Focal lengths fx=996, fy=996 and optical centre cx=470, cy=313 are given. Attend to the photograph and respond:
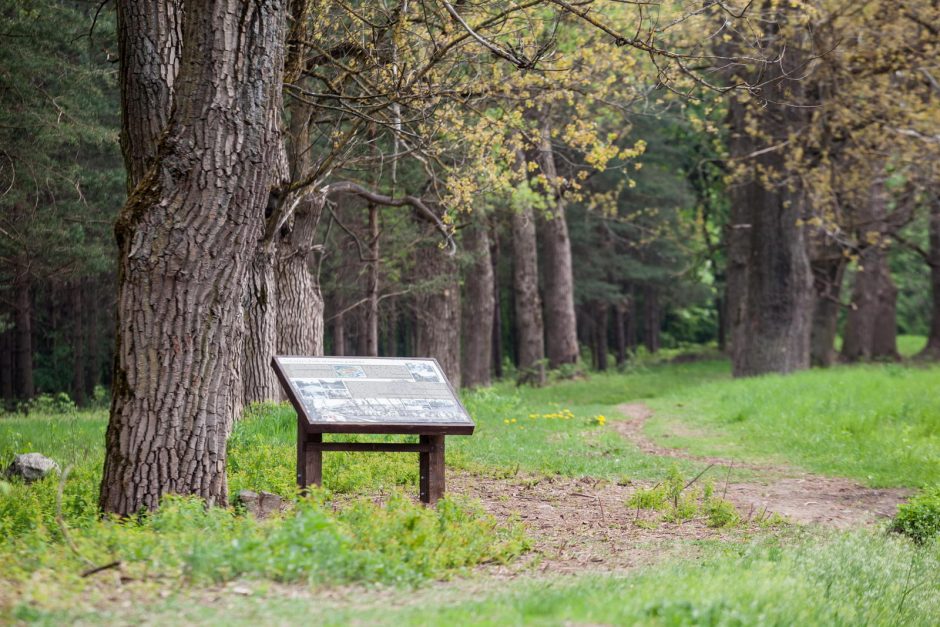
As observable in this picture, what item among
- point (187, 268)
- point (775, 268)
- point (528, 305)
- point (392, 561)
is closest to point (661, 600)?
point (392, 561)

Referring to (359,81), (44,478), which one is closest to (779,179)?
(359,81)

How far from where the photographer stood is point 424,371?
873cm

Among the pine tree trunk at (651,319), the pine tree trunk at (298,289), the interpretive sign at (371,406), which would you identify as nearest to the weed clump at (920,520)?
the interpretive sign at (371,406)

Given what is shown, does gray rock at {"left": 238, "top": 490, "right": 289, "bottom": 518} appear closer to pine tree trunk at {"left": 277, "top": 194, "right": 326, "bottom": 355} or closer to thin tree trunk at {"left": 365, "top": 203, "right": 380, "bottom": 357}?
pine tree trunk at {"left": 277, "top": 194, "right": 326, "bottom": 355}

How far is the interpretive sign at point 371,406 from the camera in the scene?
7824 millimetres

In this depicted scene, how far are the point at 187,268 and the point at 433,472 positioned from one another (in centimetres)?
274

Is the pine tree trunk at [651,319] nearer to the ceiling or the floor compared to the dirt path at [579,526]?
nearer to the ceiling

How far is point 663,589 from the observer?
5223 millimetres

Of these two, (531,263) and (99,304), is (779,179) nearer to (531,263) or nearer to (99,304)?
(531,263)

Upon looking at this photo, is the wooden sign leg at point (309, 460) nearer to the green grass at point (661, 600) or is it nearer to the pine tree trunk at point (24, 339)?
the green grass at point (661, 600)

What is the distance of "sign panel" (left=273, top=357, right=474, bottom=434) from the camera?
7.80 meters

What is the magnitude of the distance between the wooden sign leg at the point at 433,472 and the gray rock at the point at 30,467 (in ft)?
12.8

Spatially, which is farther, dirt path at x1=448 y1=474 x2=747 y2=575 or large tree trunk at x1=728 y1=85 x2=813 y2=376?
large tree trunk at x1=728 y1=85 x2=813 y2=376

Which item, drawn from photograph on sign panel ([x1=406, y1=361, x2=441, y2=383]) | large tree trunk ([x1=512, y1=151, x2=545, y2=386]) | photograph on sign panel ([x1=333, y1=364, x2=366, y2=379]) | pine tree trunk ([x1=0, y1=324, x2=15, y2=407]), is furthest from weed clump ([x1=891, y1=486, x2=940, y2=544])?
pine tree trunk ([x1=0, y1=324, x2=15, y2=407])
